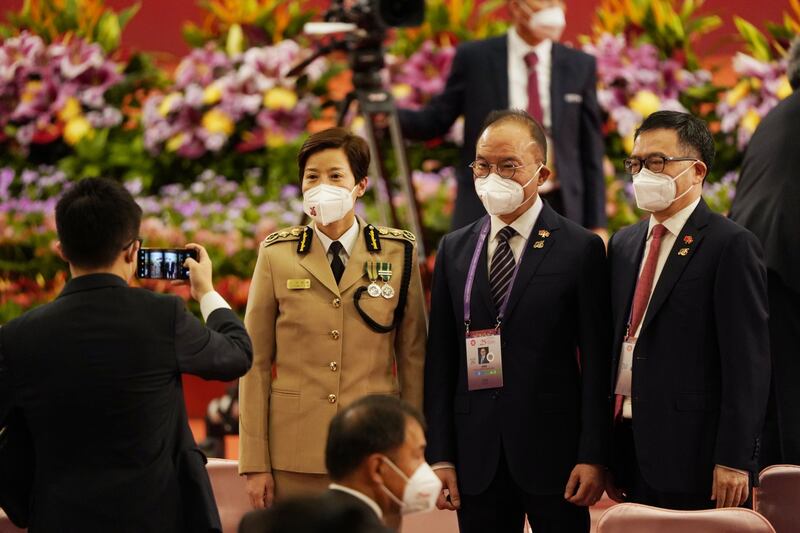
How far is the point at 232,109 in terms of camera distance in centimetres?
529

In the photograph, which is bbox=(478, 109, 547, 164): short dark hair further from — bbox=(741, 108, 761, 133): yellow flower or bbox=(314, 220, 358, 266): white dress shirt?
bbox=(741, 108, 761, 133): yellow flower

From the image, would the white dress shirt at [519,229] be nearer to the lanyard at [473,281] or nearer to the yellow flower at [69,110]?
the lanyard at [473,281]

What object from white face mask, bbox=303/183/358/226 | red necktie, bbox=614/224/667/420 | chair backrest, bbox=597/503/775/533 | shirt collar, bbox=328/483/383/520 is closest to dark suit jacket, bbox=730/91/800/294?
red necktie, bbox=614/224/667/420

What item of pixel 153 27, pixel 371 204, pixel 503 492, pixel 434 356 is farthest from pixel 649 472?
pixel 153 27

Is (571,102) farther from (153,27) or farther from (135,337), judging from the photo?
(153,27)

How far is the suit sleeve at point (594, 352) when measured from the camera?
288cm

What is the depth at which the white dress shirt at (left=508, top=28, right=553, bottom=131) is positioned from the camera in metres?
4.55

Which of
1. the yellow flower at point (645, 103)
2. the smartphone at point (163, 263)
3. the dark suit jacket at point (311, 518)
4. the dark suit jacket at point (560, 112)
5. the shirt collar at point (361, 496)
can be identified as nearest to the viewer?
the dark suit jacket at point (311, 518)

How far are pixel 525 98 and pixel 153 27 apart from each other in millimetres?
3520

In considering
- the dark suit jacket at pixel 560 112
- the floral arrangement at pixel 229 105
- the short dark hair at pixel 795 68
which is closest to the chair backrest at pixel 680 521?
the short dark hair at pixel 795 68

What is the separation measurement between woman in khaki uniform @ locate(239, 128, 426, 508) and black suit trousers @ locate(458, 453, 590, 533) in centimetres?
27

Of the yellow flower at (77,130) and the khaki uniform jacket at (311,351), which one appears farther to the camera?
the yellow flower at (77,130)

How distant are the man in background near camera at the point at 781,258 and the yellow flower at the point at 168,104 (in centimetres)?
262

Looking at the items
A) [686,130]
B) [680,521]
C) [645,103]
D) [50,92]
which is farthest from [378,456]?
[50,92]
